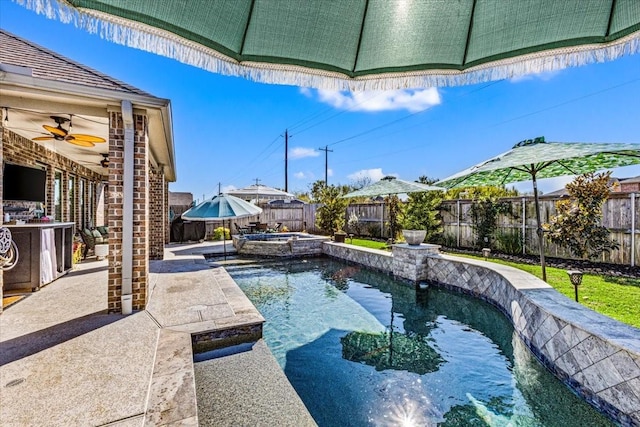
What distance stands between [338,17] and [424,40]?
55 centimetres

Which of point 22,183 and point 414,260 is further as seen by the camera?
point 414,260

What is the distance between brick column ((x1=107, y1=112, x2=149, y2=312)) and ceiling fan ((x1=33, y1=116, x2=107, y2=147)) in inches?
55.1

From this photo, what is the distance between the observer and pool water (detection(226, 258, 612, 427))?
2.95 metres

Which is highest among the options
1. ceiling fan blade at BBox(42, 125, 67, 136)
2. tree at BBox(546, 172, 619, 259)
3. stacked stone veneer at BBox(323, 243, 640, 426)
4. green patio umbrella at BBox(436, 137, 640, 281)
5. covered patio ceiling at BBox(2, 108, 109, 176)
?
covered patio ceiling at BBox(2, 108, 109, 176)

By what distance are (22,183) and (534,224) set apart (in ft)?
40.2

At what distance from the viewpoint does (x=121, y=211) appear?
4027 millimetres

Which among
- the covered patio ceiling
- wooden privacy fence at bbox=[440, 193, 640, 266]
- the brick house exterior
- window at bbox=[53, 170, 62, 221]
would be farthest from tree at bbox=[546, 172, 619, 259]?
window at bbox=[53, 170, 62, 221]

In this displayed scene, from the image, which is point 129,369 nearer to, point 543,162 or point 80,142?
point 80,142

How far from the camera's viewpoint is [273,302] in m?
6.30

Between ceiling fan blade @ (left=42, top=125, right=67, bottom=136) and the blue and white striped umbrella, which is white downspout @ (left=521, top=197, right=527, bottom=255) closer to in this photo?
the blue and white striped umbrella

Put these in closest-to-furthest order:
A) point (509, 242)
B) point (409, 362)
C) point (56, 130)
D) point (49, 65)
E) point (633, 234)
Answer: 1. point (49, 65)
2. point (409, 362)
3. point (56, 130)
4. point (633, 234)
5. point (509, 242)

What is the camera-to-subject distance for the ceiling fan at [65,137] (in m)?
4.68

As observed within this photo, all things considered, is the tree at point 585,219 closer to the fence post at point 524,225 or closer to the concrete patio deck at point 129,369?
the fence post at point 524,225

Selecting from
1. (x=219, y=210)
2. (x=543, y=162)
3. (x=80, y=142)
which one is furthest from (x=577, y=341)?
(x=219, y=210)
